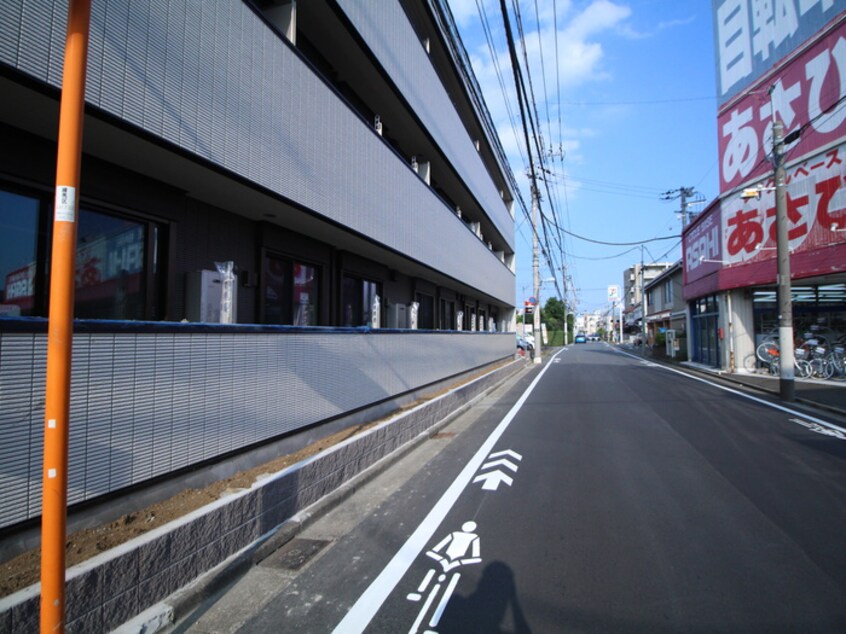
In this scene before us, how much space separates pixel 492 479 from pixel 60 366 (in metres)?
4.94

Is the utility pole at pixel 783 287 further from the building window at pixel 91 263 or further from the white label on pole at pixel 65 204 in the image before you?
the white label on pole at pixel 65 204

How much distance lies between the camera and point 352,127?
8133mm

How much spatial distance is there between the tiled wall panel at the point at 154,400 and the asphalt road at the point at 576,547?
1.22 m

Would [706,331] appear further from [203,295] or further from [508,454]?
[203,295]

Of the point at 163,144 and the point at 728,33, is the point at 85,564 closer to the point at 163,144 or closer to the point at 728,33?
the point at 163,144

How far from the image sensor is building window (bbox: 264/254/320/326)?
7.45m

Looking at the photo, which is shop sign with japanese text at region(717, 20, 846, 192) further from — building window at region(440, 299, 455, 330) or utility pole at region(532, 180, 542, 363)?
building window at region(440, 299, 455, 330)

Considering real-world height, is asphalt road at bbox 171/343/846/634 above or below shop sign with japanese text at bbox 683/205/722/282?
below

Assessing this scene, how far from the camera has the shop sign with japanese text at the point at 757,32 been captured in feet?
49.7

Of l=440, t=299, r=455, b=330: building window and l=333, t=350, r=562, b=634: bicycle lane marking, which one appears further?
l=440, t=299, r=455, b=330: building window

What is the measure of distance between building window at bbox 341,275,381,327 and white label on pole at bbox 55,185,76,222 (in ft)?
26.1

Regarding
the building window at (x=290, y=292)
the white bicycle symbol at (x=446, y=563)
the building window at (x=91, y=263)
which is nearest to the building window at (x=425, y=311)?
the building window at (x=290, y=292)

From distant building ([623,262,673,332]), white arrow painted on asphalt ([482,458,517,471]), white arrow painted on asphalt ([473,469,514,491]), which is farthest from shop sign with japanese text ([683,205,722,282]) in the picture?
distant building ([623,262,673,332])

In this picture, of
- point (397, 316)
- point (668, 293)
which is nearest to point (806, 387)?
point (397, 316)
